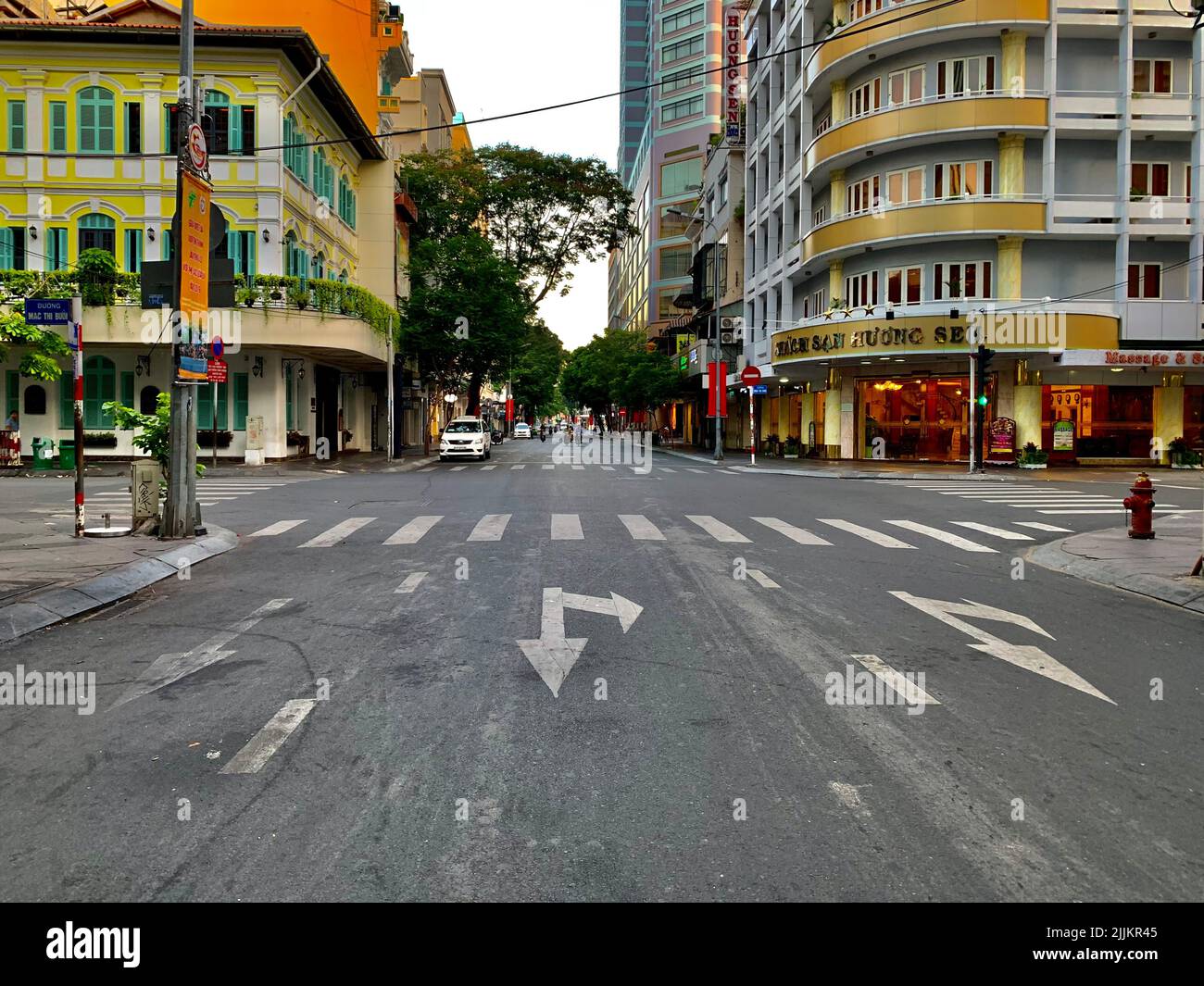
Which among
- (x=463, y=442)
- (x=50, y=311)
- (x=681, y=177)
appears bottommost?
(x=463, y=442)

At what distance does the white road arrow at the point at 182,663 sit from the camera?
594 centimetres

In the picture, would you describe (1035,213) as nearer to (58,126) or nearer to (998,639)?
(998,639)

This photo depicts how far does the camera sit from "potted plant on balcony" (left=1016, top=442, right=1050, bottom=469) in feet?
112

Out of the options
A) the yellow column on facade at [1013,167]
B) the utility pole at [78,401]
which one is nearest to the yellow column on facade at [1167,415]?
the yellow column on facade at [1013,167]

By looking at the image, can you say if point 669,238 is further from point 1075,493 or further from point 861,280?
point 1075,493

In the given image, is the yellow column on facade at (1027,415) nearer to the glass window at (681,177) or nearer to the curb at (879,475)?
the curb at (879,475)

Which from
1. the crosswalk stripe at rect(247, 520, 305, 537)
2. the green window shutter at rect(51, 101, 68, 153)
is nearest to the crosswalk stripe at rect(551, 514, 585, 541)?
the crosswalk stripe at rect(247, 520, 305, 537)

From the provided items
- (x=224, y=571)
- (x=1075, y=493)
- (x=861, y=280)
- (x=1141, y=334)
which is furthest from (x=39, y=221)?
(x=1141, y=334)

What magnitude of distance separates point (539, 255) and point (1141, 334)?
3441 centimetres

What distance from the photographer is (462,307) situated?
4212cm

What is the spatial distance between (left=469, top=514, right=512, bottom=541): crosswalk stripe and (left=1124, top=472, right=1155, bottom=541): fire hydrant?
9310 mm

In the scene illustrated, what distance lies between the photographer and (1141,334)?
112 ft

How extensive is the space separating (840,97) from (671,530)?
3103 centimetres

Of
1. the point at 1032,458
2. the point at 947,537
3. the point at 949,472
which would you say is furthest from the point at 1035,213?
the point at 947,537
